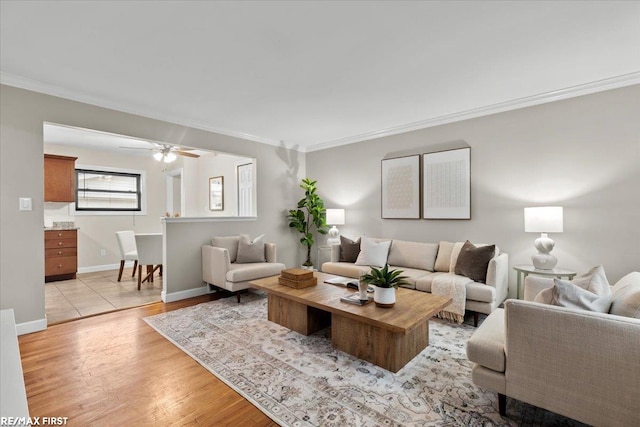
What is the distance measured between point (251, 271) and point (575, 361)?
328 cm

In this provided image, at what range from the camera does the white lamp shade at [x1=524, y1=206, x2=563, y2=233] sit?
2.94m

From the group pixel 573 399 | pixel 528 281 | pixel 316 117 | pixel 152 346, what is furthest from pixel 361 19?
pixel 152 346

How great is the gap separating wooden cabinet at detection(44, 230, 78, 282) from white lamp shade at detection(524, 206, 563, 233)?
7060 millimetres

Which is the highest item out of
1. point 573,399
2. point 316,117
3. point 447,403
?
point 316,117

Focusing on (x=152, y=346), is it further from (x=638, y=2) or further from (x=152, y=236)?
(x=638, y=2)

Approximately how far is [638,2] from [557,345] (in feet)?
7.38

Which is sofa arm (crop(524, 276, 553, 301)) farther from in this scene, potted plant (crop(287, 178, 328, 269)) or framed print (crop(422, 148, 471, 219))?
potted plant (crop(287, 178, 328, 269))

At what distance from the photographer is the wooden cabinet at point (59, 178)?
5332mm

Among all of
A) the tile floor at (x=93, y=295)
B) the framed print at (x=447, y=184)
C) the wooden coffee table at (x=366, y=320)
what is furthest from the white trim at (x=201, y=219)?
the framed print at (x=447, y=184)

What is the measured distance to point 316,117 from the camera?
4.09 meters

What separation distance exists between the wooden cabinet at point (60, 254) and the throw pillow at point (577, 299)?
682 centimetres

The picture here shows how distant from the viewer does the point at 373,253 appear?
4.16m

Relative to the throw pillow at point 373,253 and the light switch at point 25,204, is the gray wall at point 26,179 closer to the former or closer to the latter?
the light switch at point 25,204

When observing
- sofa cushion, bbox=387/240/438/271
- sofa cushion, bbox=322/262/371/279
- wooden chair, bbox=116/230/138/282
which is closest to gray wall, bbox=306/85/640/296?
sofa cushion, bbox=387/240/438/271
